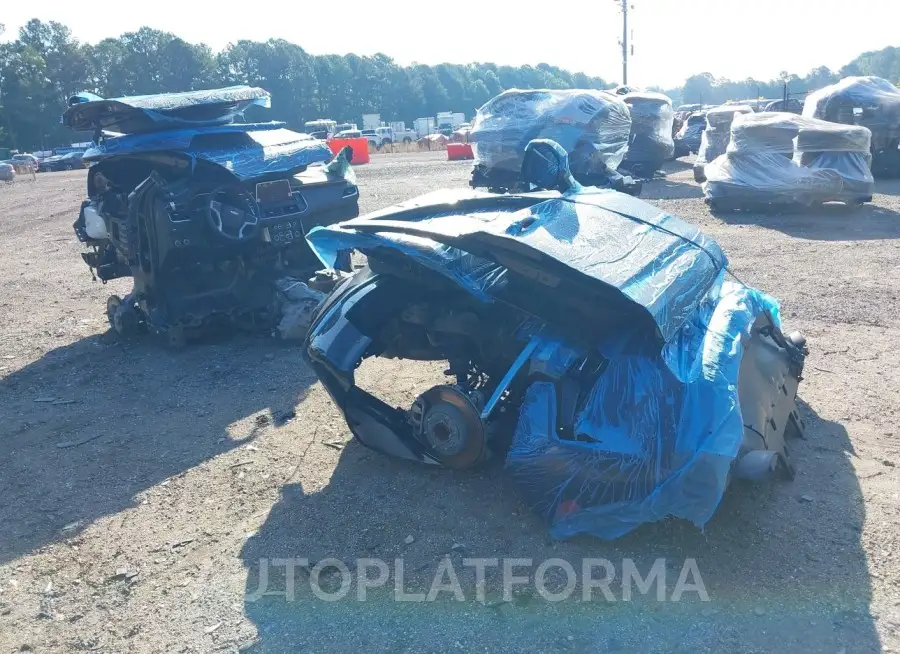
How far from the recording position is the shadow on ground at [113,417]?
4.16 metres

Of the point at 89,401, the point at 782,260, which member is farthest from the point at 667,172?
the point at 89,401

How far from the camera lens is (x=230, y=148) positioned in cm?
668

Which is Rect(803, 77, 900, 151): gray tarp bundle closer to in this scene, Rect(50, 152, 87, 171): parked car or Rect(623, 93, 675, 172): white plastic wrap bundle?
Rect(623, 93, 675, 172): white plastic wrap bundle

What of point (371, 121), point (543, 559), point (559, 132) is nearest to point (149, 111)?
point (543, 559)

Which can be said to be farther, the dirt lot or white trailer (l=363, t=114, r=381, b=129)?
white trailer (l=363, t=114, r=381, b=129)

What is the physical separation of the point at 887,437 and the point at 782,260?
488 cm

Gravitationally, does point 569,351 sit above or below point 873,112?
below

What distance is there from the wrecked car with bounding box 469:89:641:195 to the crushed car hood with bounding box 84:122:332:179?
6629 mm

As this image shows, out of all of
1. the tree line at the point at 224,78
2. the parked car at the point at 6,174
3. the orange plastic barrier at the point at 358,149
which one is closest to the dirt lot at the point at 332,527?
the orange plastic barrier at the point at 358,149

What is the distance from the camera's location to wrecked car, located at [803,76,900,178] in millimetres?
14516

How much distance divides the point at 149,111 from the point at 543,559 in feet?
16.9

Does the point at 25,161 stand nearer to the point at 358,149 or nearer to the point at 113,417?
the point at 358,149

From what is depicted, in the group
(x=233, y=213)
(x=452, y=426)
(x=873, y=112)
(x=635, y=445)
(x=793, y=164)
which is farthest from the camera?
(x=873, y=112)

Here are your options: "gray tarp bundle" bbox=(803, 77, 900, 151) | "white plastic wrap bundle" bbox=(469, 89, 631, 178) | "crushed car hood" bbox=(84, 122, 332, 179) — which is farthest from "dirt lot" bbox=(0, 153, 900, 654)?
"gray tarp bundle" bbox=(803, 77, 900, 151)
